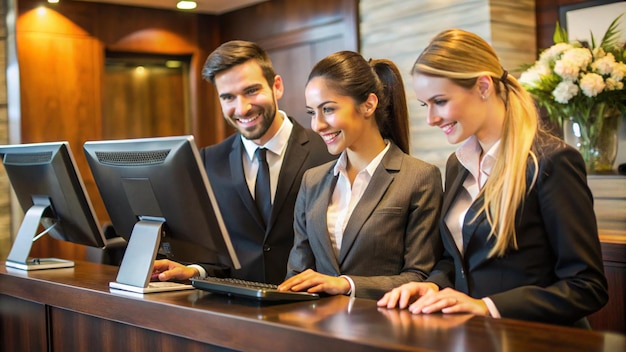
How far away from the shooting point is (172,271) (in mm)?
2514

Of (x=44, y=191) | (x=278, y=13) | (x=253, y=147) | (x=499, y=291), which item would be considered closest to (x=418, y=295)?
(x=499, y=291)

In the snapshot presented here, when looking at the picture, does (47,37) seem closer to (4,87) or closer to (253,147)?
(4,87)

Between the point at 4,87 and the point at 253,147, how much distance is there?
13.7 feet

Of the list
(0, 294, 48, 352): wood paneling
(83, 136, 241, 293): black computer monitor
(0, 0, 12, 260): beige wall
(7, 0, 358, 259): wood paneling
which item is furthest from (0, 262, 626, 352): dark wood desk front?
(7, 0, 358, 259): wood paneling

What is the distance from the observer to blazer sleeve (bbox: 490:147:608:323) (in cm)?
186

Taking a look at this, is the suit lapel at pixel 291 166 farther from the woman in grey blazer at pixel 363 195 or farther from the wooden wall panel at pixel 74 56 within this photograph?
the wooden wall panel at pixel 74 56

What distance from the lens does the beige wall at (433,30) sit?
4.80m

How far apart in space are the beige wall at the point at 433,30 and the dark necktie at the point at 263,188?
2186mm

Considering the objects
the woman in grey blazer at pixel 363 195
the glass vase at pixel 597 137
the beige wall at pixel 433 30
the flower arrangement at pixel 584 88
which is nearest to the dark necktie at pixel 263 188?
the woman in grey blazer at pixel 363 195

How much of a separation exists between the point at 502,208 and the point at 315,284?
0.56 metres

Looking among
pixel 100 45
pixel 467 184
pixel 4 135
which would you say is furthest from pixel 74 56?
pixel 467 184

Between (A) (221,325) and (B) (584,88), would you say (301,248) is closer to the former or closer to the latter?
(A) (221,325)

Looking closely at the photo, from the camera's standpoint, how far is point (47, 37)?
6.52 meters

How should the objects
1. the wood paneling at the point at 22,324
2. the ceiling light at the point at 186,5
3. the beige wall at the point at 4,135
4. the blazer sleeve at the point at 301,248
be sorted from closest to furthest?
the blazer sleeve at the point at 301,248 → the wood paneling at the point at 22,324 → the beige wall at the point at 4,135 → the ceiling light at the point at 186,5
